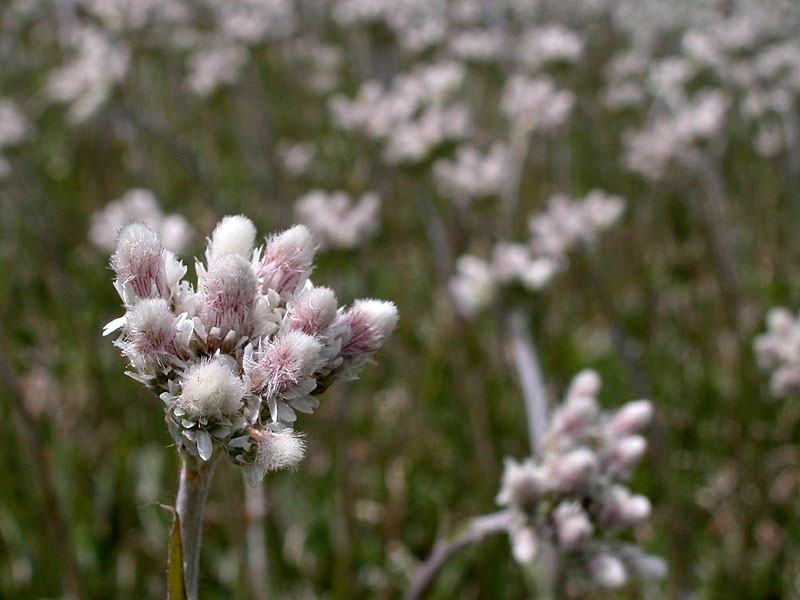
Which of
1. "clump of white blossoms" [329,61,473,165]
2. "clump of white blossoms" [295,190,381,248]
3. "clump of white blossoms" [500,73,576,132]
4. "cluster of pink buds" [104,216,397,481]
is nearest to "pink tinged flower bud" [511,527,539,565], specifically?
"cluster of pink buds" [104,216,397,481]

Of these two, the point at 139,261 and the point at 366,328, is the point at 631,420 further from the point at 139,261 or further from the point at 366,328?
the point at 139,261

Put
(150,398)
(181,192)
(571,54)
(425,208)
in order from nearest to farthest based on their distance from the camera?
(150,398)
(425,208)
(571,54)
(181,192)

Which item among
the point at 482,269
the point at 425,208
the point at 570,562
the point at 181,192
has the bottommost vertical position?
the point at 570,562

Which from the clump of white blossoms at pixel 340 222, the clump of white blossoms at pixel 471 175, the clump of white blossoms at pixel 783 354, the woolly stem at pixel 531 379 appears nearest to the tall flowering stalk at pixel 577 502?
the woolly stem at pixel 531 379

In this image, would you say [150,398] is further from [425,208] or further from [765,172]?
[765,172]

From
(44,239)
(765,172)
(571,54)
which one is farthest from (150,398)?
(765,172)
